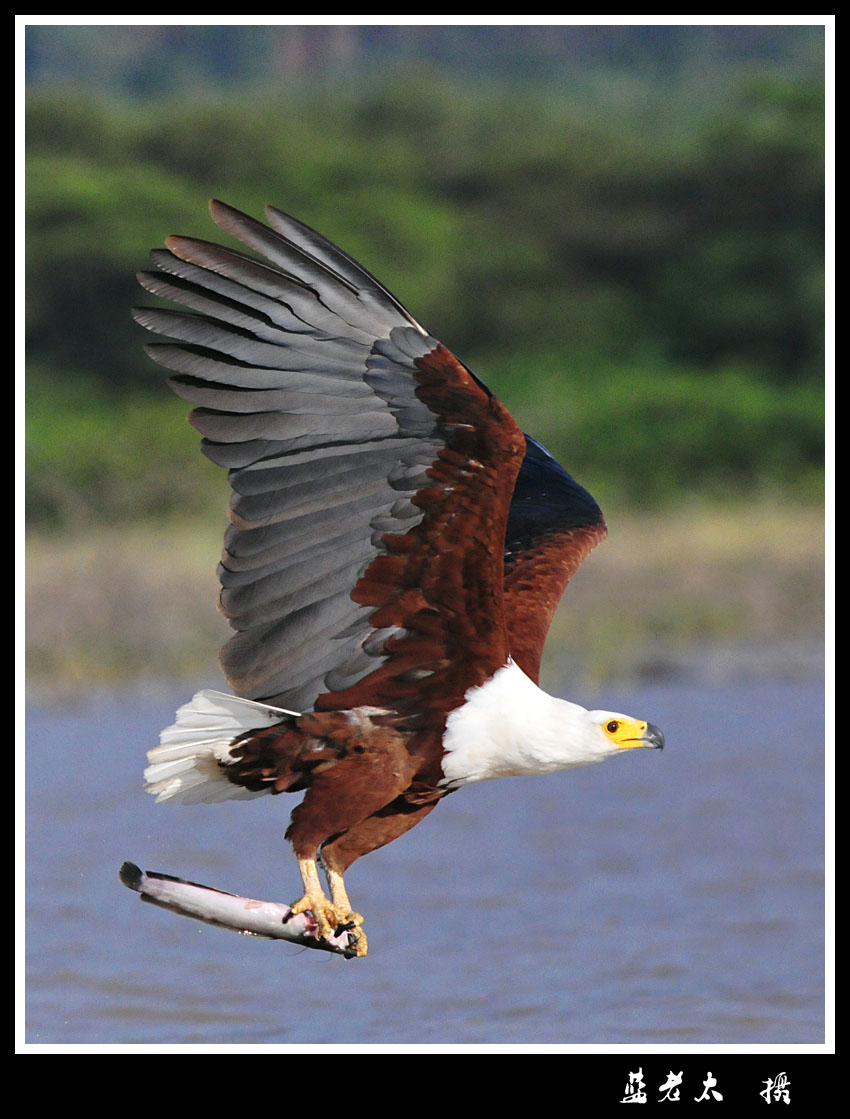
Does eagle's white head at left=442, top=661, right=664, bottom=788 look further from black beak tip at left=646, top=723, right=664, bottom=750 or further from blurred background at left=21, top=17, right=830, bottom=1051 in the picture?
blurred background at left=21, top=17, right=830, bottom=1051

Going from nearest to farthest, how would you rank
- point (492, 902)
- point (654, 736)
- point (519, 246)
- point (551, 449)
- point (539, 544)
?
point (654, 736) → point (539, 544) → point (492, 902) → point (551, 449) → point (519, 246)

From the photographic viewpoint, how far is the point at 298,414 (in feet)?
12.9

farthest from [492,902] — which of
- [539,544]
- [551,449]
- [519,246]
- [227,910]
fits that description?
[519,246]

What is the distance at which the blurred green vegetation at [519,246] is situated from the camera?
770 inches

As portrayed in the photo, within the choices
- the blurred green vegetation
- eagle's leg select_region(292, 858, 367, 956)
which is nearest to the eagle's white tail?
eagle's leg select_region(292, 858, 367, 956)

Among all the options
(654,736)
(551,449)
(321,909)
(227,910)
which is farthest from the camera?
(551,449)

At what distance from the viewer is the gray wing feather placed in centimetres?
383

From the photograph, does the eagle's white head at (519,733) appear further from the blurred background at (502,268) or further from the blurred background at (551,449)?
the blurred background at (502,268)

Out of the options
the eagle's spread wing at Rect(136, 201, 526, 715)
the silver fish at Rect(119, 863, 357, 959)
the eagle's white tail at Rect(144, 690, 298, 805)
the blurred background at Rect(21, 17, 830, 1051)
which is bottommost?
the silver fish at Rect(119, 863, 357, 959)

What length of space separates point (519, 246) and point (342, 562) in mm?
23459

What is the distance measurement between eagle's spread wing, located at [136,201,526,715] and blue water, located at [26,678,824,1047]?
318 centimetres

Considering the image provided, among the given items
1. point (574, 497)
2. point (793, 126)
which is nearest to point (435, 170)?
point (793, 126)

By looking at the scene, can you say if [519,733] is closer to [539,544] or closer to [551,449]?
[539,544]

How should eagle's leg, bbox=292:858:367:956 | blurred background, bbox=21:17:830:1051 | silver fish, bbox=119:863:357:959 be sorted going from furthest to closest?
blurred background, bbox=21:17:830:1051
eagle's leg, bbox=292:858:367:956
silver fish, bbox=119:863:357:959
